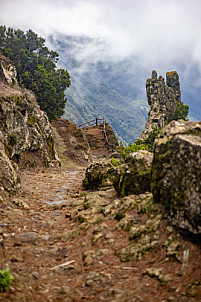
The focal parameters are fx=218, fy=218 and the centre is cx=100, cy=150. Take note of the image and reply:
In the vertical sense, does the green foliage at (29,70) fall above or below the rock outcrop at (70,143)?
above

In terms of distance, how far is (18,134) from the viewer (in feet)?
45.6

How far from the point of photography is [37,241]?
596cm

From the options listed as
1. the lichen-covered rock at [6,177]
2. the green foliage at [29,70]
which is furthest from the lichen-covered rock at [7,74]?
the lichen-covered rock at [6,177]

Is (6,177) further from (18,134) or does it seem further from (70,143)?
(70,143)

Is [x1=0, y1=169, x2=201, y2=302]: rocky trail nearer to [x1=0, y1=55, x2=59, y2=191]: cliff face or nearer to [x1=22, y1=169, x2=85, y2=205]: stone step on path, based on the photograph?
[x1=22, y1=169, x2=85, y2=205]: stone step on path

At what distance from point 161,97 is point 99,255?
49.0 meters

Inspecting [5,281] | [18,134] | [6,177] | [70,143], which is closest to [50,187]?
[6,177]

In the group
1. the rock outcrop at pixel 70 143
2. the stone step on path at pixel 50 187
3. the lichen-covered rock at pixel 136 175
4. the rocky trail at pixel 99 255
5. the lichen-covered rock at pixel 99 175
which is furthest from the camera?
the rock outcrop at pixel 70 143

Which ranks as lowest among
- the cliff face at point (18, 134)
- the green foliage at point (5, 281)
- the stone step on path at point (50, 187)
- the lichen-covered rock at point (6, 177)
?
the green foliage at point (5, 281)

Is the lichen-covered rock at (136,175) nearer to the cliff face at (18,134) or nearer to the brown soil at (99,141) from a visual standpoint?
the cliff face at (18,134)

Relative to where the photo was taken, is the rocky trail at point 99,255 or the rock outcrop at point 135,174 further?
the rock outcrop at point 135,174

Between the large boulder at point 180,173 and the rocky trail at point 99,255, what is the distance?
1.37ft

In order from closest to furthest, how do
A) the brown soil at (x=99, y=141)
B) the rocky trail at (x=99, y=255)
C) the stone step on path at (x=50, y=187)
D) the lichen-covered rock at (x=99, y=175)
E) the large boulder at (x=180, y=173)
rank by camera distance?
the rocky trail at (x=99, y=255) → the large boulder at (x=180, y=173) → the stone step on path at (x=50, y=187) → the lichen-covered rock at (x=99, y=175) → the brown soil at (x=99, y=141)

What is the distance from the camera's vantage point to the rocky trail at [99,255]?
12.6 feet
